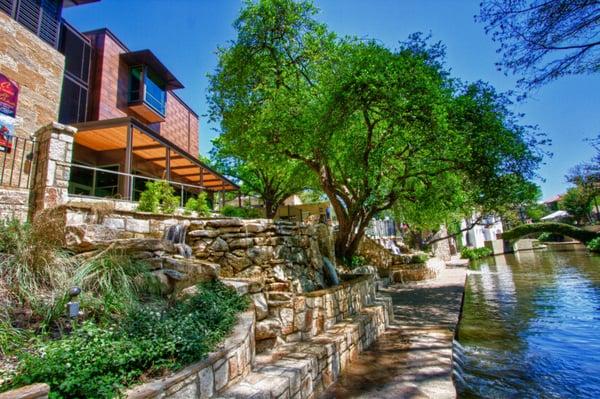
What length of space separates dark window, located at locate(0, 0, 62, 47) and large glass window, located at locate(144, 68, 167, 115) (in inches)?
155

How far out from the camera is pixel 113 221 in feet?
19.0

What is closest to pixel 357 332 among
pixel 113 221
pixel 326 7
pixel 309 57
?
pixel 113 221

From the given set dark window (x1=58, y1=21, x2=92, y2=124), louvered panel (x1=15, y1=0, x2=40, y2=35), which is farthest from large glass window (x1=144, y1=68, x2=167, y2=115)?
louvered panel (x1=15, y1=0, x2=40, y2=35)

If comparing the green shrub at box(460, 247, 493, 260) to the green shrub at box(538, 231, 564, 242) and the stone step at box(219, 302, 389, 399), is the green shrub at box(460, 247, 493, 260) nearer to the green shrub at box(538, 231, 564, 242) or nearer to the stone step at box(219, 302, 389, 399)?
the green shrub at box(538, 231, 564, 242)

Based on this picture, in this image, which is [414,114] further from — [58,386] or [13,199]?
[13,199]

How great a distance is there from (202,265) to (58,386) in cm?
232

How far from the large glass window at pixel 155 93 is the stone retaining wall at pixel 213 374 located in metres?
14.0

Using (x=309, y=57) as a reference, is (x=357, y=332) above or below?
below

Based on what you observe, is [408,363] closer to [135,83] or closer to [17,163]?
[17,163]

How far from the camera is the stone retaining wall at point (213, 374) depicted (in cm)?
216

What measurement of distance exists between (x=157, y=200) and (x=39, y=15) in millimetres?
8262

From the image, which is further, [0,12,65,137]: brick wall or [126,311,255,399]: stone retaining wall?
[0,12,65,137]: brick wall

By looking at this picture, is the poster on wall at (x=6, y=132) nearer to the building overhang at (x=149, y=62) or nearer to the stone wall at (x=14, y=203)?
the stone wall at (x=14, y=203)

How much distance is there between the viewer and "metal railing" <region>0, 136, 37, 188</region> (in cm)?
675
